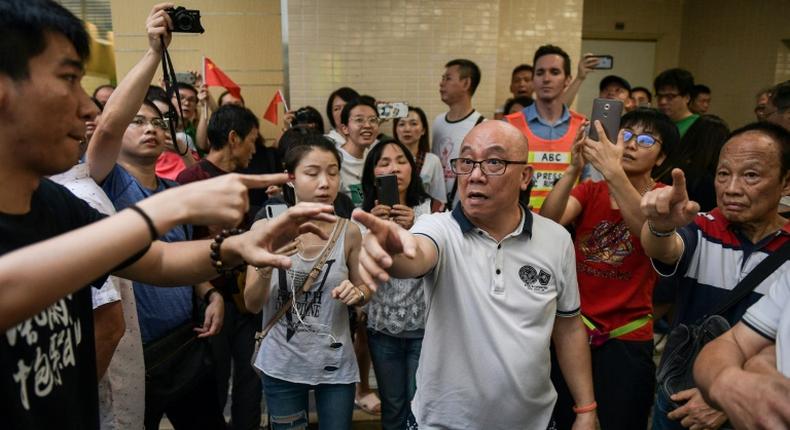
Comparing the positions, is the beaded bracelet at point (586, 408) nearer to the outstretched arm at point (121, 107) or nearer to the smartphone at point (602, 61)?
the outstretched arm at point (121, 107)

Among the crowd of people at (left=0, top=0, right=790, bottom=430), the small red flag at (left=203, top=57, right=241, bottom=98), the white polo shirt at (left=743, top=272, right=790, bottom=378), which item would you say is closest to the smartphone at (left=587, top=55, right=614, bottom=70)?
the crowd of people at (left=0, top=0, right=790, bottom=430)

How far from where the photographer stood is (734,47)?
24.4 feet

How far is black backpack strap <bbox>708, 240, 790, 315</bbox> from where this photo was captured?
1.85 meters

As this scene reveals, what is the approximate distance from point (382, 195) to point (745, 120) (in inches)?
280

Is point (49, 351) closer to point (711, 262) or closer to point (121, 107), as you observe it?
point (121, 107)

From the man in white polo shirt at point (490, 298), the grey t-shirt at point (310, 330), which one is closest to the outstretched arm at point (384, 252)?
the man in white polo shirt at point (490, 298)

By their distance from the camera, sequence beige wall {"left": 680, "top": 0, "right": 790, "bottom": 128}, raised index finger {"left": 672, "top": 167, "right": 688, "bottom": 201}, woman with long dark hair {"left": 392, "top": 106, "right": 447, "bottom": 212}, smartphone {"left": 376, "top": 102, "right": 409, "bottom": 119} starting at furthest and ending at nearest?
beige wall {"left": 680, "top": 0, "right": 790, "bottom": 128}, smartphone {"left": 376, "top": 102, "right": 409, "bottom": 119}, woman with long dark hair {"left": 392, "top": 106, "right": 447, "bottom": 212}, raised index finger {"left": 672, "top": 167, "right": 688, "bottom": 201}

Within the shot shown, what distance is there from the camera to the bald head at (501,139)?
1.93 meters

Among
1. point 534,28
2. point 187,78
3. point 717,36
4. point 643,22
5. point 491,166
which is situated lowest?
point 491,166

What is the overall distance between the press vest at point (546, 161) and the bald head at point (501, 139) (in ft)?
4.77

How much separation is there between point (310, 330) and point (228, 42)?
4.11m

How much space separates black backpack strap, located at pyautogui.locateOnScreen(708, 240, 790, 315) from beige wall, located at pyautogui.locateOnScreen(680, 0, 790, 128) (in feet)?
21.9

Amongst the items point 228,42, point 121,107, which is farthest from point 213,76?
point 121,107

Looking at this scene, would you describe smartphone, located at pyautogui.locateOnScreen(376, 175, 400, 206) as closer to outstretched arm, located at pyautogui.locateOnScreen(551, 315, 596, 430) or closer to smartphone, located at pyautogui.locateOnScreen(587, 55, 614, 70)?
outstretched arm, located at pyautogui.locateOnScreen(551, 315, 596, 430)
